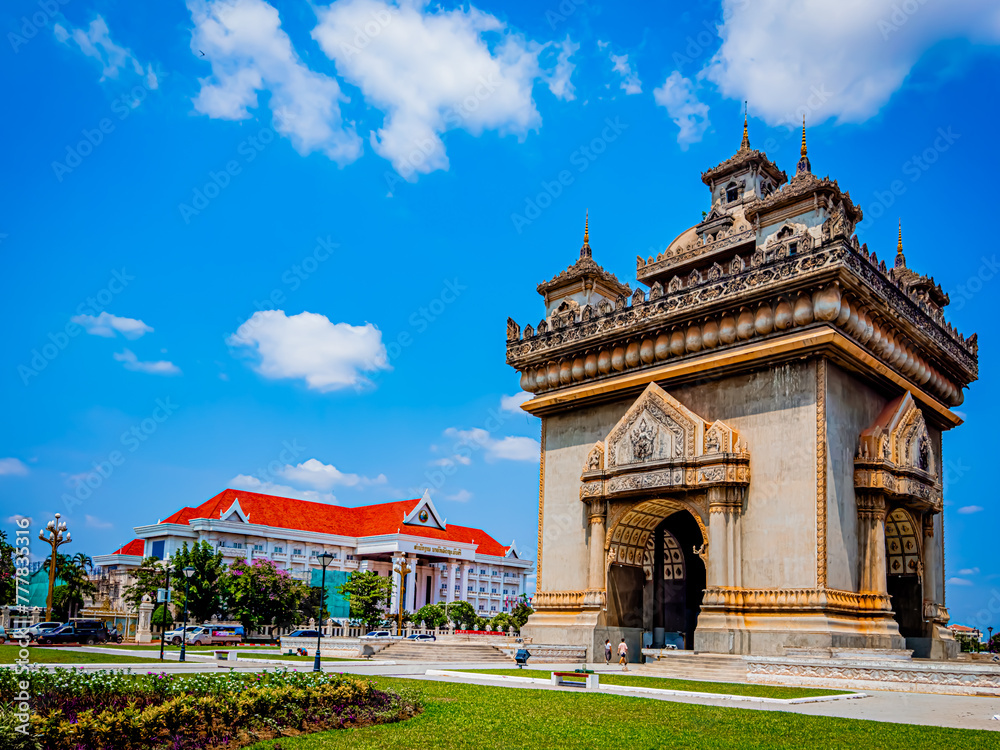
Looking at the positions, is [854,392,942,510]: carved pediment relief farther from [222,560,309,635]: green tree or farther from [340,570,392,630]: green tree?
[340,570,392,630]: green tree

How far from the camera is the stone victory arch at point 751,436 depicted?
70.3ft

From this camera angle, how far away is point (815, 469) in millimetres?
21266

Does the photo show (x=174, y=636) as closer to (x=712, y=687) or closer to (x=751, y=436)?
(x=751, y=436)

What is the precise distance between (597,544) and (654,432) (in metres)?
3.92

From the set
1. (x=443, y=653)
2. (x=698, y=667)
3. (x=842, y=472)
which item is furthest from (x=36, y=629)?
(x=842, y=472)

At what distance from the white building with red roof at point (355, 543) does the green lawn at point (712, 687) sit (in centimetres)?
5636

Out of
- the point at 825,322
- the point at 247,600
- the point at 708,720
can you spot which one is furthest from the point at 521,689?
the point at 247,600

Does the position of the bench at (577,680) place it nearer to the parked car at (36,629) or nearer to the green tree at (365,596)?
the parked car at (36,629)

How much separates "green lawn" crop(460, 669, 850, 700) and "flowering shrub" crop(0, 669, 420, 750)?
6699 millimetres

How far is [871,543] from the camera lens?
21.9 m

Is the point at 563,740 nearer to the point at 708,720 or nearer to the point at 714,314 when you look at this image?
the point at 708,720

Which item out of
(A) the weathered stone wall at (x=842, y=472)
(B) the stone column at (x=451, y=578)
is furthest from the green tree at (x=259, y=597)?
(A) the weathered stone wall at (x=842, y=472)

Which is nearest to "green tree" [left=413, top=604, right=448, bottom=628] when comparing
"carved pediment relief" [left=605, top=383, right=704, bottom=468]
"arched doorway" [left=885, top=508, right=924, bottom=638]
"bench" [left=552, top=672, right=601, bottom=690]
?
"carved pediment relief" [left=605, top=383, right=704, bottom=468]

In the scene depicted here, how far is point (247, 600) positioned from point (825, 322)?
39.1 meters
